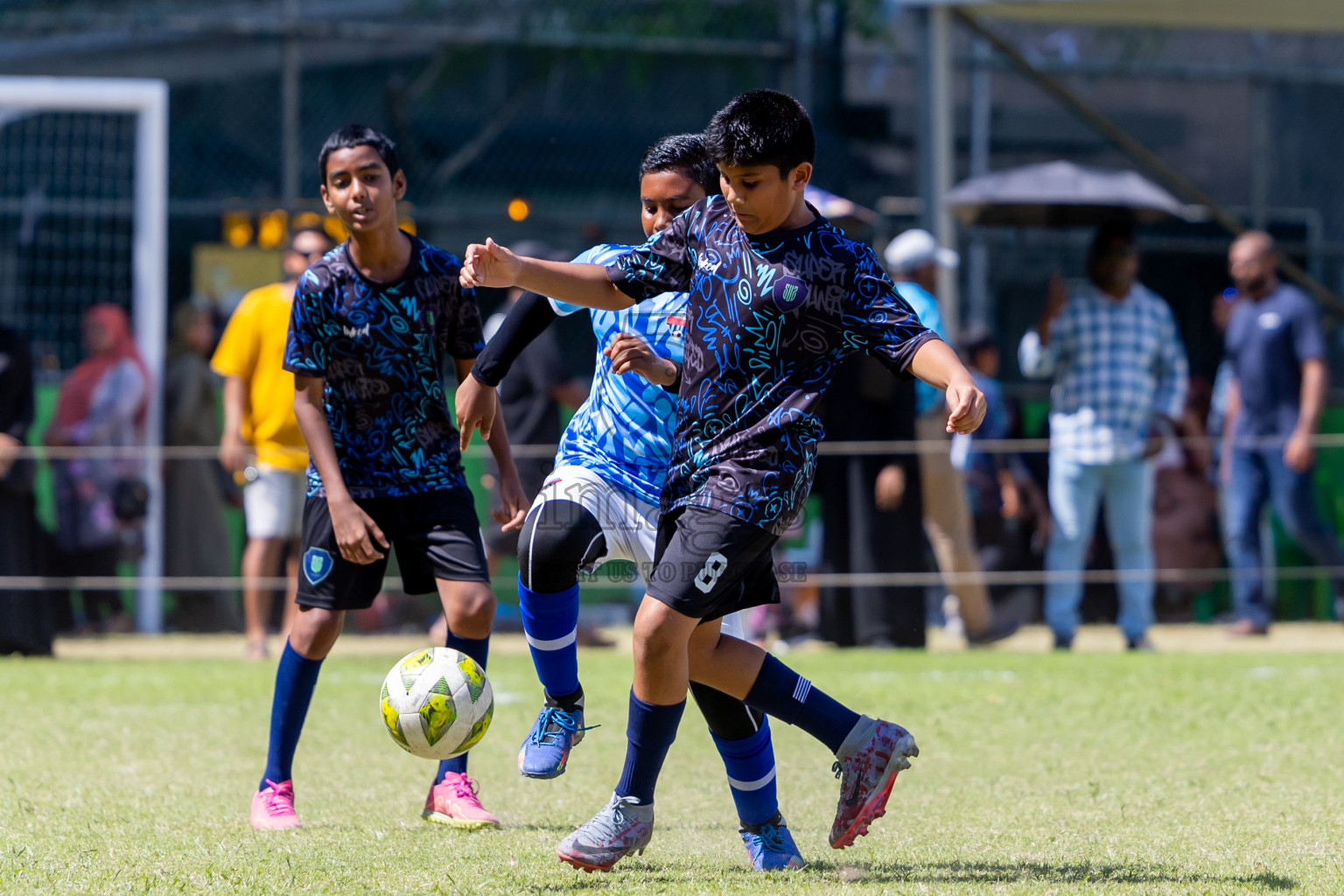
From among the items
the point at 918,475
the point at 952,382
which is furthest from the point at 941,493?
the point at 952,382

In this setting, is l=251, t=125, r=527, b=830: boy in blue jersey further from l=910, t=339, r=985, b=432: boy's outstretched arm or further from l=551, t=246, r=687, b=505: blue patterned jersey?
l=910, t=339, r=985, b=432: boy's outstretched arm

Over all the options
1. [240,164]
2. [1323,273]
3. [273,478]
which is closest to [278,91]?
[240,164]

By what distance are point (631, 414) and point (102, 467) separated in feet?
21.1

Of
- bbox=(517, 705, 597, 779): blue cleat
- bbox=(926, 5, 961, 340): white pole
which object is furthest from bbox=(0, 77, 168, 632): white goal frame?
bbox=(517, 705, 597, 779): blue cleat

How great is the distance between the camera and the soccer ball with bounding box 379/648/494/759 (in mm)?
4398

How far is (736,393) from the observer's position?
396 cm

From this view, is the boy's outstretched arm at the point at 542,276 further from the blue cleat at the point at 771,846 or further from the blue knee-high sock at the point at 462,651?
the blue cleat at the point at 771,846

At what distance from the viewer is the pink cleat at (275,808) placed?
15.1 feet

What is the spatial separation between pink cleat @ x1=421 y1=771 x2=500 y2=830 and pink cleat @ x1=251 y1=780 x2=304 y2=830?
38cm

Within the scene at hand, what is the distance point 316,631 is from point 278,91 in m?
8.10

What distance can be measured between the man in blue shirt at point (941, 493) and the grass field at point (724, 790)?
3.72 ft

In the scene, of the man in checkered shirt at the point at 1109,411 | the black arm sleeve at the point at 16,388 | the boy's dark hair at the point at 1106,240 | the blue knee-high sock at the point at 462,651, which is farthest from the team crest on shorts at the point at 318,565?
the boy's dark hair at the point at 1106,240

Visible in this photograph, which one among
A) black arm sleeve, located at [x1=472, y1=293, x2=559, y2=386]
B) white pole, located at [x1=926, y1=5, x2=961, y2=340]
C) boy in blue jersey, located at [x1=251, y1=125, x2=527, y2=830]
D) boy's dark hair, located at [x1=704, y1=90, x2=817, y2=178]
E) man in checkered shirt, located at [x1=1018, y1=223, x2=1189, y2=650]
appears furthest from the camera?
white pole, located at [x1=926, y1=5, x2=961, y2=340]

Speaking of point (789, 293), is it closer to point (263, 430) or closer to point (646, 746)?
point (646, 746)
